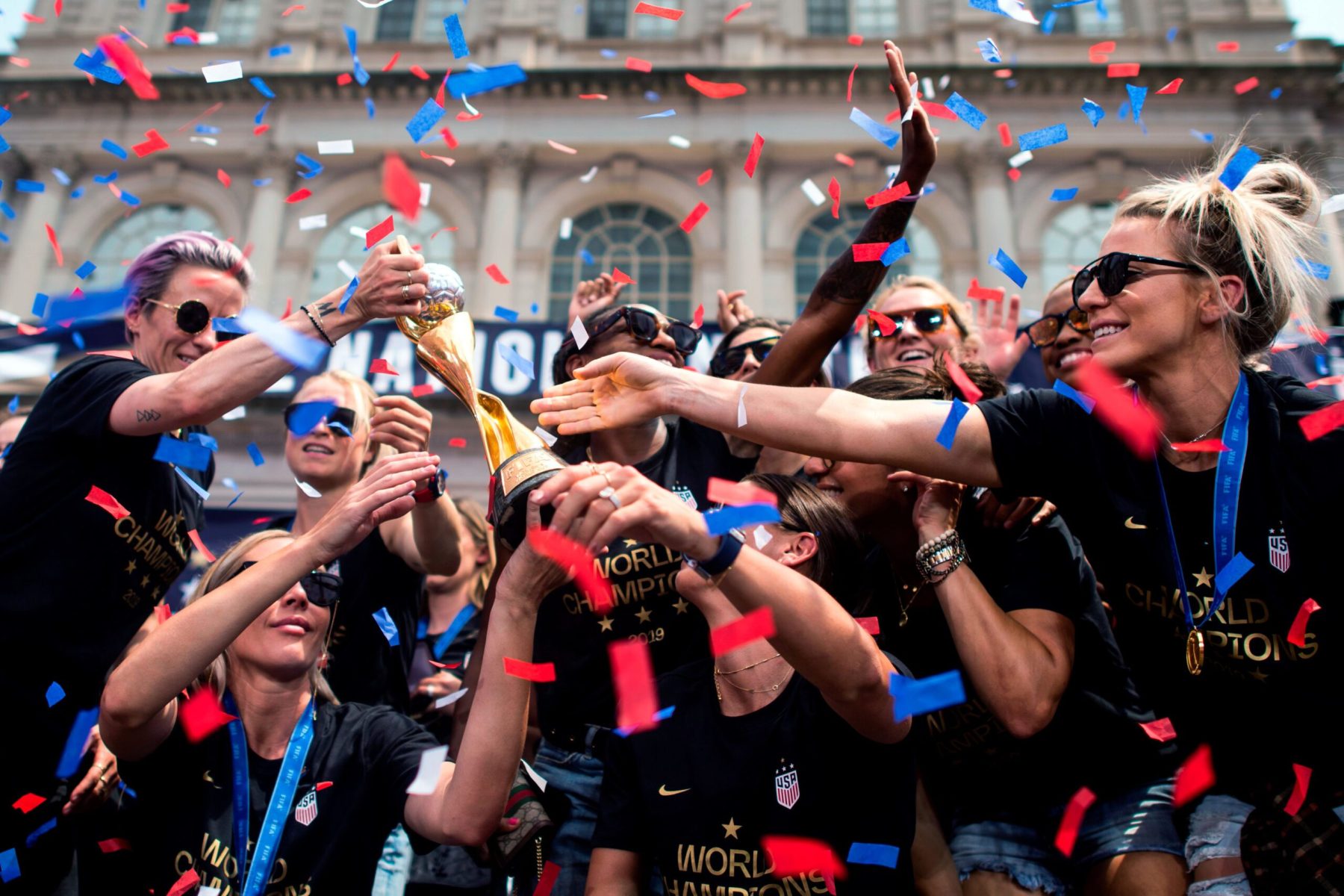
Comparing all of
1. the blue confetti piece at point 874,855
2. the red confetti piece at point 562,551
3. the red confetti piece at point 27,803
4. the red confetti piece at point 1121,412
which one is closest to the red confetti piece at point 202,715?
the red confetti piece at point 27,803

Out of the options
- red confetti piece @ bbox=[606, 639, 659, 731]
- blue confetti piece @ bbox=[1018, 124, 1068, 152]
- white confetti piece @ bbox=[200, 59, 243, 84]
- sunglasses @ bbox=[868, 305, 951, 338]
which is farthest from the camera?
sunglasses @ bbox=[868, 305, 951, 338]

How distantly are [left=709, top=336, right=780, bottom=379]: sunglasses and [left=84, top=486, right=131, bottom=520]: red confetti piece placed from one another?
84.6 inches

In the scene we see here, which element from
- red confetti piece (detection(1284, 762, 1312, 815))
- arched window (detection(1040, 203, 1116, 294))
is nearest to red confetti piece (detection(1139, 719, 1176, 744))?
red confetti piece (detection(1284, 762, 1312, 815))

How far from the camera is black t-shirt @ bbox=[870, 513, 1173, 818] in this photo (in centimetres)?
272

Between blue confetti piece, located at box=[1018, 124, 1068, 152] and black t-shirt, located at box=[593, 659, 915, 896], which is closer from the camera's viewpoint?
black t-shirt, located at box=[593, 659, 915, 896]

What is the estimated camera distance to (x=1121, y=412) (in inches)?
92.4

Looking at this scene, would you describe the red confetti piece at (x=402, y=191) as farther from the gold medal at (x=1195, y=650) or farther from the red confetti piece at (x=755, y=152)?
the gold medal at (x=1195, y=650)

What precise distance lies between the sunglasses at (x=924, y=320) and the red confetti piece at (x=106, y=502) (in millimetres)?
2774

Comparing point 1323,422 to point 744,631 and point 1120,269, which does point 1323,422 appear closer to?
point 1120,269

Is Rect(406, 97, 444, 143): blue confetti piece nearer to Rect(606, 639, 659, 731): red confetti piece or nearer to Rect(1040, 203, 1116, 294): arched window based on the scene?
Rect(606, 639, 659, 731): red confetti piece

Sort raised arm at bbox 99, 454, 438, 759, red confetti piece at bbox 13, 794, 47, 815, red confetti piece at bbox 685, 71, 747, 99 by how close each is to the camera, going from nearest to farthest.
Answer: raised arm at bbox 99, 454, 438, 759, red confetti piece at bbox 13, 794, 47, 815, red confetti piece at bbox 685, 71, 747, 99

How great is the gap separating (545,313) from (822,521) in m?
14.5

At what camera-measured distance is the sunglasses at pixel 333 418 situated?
379 centimetres

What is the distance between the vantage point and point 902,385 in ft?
9.72
